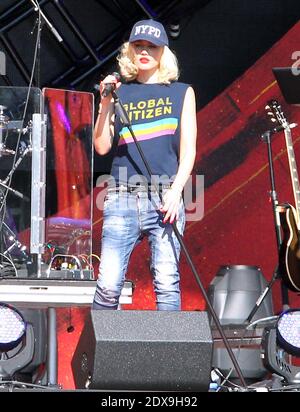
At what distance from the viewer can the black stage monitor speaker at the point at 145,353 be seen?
311 cm

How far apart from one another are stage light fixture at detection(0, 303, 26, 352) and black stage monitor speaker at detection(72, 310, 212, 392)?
0.30 metres

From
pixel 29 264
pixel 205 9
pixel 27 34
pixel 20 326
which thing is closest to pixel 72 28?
pixel 27 34

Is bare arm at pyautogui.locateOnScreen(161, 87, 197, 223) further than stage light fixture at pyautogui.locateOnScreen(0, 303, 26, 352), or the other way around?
bare arm at pyautogui.locateOnScreen(161, 87, 197, 223)

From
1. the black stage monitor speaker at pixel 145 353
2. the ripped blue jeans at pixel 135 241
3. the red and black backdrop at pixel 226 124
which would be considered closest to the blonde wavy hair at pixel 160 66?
the ripped blue jeans at pixel 135 241

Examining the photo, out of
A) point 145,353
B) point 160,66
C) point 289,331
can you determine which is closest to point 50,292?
point 160,66

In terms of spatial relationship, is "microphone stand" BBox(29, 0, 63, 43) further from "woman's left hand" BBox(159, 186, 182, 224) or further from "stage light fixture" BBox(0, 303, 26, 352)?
"stage light fixture" BBox(0, 303, 26, 352)

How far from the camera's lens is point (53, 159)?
5090 mm

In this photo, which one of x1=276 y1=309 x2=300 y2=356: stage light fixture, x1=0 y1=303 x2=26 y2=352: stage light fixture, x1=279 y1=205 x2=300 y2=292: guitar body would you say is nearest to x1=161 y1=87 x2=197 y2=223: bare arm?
x1=276 y1=309 x2=300 y2=356: stage light fixture

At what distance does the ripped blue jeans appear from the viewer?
386 cm

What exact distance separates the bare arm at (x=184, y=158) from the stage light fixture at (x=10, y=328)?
67 centimetres

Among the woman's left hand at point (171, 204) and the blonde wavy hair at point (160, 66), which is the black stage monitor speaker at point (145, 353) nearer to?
the woman's left hand at point (171, 204)

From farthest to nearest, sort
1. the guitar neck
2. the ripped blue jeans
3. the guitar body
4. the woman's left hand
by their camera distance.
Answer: the guitar neck, the guitar body, the ripped blue jeans, the woman's left hand
